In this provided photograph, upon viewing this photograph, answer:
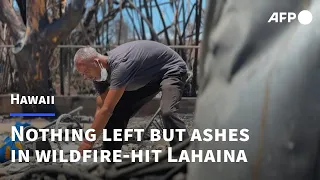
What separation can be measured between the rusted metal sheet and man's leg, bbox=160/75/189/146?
6.42ft

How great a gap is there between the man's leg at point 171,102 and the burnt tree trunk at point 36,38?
5384 mm

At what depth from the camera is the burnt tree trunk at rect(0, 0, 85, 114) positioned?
8516 mm

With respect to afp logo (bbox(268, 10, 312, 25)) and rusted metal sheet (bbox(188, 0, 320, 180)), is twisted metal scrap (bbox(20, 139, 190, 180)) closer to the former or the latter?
rusted metal sheet (bbox(188, 0, 320, 180))

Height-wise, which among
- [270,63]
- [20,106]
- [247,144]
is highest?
[270,63]

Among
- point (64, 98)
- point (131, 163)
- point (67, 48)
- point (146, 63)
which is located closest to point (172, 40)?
point (67, 48)

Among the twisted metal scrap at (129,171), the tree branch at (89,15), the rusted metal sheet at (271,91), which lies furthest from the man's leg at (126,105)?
the tree branch at (89,15)

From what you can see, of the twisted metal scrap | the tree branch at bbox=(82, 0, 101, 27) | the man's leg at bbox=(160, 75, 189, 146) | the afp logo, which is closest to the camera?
the afp logo

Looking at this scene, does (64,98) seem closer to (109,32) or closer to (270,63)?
(109,32)

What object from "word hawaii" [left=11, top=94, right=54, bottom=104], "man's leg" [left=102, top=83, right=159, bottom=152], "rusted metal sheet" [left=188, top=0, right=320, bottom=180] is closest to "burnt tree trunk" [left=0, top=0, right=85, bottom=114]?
"word hawaii" [left=11, top=94, right=54, bottom=104]

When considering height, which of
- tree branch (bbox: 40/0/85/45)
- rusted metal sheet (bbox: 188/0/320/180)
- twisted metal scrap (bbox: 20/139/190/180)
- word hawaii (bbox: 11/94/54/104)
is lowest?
word hawaii (bbox: 11/94/54/104)

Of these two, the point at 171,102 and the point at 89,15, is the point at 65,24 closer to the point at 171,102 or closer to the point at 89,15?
the point at 89,15

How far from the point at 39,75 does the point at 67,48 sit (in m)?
1.29

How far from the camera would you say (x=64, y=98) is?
29.3 feet

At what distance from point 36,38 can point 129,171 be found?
7374 mm
